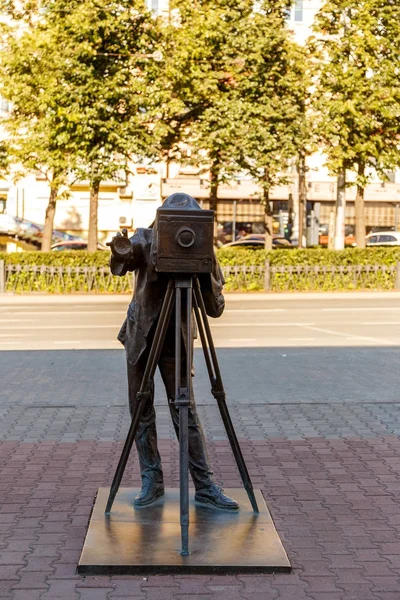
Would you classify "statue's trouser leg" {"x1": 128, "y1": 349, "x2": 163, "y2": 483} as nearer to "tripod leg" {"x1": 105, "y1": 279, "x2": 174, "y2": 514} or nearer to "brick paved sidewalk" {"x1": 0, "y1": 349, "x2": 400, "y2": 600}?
"tripod leg" {"x1": 105, "y1": 279, "x2": 174, "y2": 514}

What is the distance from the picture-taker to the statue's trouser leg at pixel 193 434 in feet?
18.9

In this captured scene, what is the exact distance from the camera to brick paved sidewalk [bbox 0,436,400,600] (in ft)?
15.4

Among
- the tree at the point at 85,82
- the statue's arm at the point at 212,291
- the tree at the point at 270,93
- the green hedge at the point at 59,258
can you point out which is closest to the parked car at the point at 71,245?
the tree at the point at 85,82

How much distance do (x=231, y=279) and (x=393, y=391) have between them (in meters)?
19.9

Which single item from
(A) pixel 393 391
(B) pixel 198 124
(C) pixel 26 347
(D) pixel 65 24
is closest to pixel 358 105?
(B) pixel 198 124

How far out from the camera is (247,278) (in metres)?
30.7

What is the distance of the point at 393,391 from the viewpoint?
1066cm

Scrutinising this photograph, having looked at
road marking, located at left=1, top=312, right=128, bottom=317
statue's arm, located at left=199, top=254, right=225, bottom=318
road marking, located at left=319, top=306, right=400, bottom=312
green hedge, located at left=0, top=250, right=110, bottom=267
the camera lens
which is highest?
the camera lens

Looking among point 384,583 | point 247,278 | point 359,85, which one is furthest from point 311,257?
point 384,583

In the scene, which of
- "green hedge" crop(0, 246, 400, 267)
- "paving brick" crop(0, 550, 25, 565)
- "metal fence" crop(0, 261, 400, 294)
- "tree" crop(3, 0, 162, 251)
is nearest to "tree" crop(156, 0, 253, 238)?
"tree" crop(3, 0, 162, 251)

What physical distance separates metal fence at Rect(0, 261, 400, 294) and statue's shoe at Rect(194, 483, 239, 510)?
23.8m

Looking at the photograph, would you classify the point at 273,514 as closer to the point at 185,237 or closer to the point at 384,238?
the point at 185,237

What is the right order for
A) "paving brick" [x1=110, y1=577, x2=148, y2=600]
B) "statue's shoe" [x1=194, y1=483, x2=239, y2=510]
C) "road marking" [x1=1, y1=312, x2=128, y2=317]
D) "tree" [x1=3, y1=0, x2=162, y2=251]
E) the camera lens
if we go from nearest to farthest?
"paving brick" [x1=110, y1=577, x2=148, y2=600], the camera lens, "statue's shoe" [x1=194, y1=483, x2=239, y2=510], "road marking" [x1=1, y1=312, x2=128, y2=317], "tree" [x1=3, y1=0, x2=162, y2=251]

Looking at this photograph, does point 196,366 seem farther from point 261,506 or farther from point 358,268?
point 358,268
